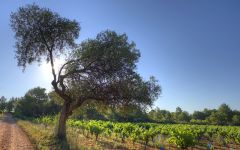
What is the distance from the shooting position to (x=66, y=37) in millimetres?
23062

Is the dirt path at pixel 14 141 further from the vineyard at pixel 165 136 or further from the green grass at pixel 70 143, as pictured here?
the vineyard at pixel 165 136

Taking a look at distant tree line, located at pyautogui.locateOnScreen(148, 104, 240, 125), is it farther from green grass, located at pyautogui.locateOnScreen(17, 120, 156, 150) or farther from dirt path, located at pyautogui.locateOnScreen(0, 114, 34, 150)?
dirt path, located at pyautogui.locateOnScreen(0, 114, 34, 150)

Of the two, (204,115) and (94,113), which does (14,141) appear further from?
(204,115)

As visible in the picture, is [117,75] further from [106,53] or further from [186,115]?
[186,115]

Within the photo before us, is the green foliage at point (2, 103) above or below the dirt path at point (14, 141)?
above

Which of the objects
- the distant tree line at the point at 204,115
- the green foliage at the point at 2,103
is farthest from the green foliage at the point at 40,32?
the green foliage at the point at 2,103

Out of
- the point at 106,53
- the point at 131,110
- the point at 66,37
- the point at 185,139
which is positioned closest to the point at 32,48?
the point at 66,37

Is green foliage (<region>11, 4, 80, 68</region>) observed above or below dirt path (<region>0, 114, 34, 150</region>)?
above

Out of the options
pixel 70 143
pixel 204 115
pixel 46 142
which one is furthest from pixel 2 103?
pixel 70 143

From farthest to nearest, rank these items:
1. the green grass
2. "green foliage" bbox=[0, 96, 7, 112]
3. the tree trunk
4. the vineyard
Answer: "green foliage" bbox=[0, 96, 7, 112] < the tree trunk < the vineyard < the green grass

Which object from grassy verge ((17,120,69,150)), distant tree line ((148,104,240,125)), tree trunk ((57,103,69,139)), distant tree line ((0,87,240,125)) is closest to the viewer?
grassy verge ((17,120,69,150))

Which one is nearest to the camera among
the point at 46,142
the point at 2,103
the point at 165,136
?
the point at 46,142

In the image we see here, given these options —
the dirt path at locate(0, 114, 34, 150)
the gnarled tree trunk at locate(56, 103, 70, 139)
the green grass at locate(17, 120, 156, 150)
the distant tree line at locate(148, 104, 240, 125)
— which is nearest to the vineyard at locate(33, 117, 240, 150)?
the green grass at locate(17, 120, 156, 150)

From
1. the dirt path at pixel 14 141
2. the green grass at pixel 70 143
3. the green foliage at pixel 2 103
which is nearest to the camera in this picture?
the dirt path at pixel 14 141
